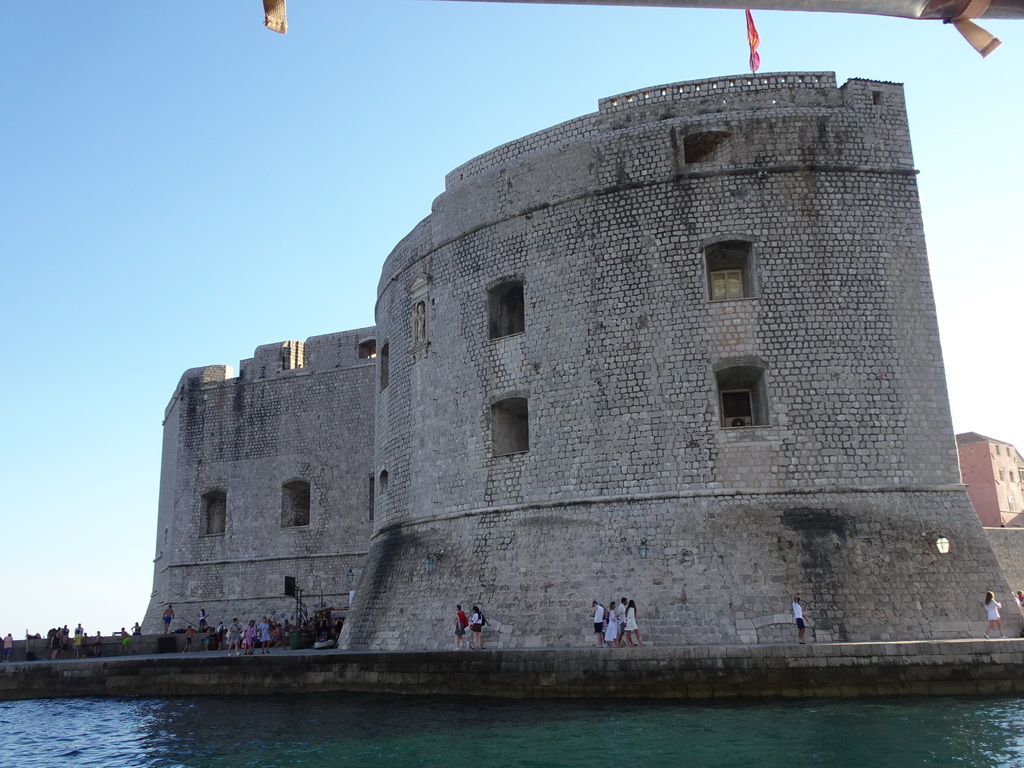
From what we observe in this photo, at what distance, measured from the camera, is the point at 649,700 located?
36.2ft

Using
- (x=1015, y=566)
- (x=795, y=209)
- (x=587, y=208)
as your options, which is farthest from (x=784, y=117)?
(x=1015, y=566)

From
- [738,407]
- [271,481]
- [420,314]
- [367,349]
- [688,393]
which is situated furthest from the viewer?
[367,349]

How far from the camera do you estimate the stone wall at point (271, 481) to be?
79.8 feet

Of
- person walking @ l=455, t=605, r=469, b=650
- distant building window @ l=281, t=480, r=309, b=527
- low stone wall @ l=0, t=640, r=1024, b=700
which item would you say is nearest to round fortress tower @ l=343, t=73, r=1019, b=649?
person walking @ l=455, t=605, r=469, b=650

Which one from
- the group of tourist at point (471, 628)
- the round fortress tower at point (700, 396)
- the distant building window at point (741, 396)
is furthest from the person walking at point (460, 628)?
the distant building window at point (741, 396)

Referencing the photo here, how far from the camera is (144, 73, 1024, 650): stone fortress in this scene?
12727 mm

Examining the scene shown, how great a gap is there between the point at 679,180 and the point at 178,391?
61.9 ft

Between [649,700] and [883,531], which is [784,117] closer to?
[883,531]

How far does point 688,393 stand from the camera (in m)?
13.9

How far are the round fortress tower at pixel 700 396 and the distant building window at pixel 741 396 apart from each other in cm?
5

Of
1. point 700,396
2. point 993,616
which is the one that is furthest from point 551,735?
point 993,616

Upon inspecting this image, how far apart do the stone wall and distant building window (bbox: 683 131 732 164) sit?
12.4 metres

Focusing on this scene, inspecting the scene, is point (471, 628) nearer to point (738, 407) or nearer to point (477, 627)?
point (477, 627)

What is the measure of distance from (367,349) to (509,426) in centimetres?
1081
